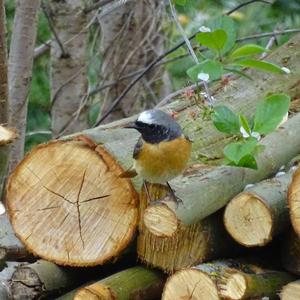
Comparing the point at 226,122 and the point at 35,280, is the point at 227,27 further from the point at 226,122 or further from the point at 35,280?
the point at 35,280

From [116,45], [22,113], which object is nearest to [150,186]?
[22,113]

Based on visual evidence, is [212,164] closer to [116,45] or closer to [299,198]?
[299,198]

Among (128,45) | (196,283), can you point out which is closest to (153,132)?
(196,283)

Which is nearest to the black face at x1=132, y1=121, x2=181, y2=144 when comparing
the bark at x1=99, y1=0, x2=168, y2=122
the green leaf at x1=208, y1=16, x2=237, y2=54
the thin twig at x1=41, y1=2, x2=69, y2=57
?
the green leaf at x1=208, y1=16, x2=237, y2=54

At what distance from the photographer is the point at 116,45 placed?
18.7ft

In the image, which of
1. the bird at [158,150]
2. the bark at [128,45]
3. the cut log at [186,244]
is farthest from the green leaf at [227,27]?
the bark at [128,45]

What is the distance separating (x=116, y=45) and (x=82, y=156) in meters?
2.69

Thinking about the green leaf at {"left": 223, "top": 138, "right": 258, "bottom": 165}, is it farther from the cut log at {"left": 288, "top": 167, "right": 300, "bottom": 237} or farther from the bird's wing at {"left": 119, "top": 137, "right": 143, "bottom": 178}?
the bird's wing at {"left": 119, "top": 137, "right": 143, "bottom": 178}

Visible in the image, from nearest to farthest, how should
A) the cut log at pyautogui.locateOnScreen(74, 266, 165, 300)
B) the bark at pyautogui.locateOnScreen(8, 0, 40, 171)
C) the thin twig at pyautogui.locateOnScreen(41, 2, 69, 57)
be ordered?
the cut log at pyautogui.locateOnScreen(74, 266, 165, 300)
the bark at pyautogui.locateOnScreen(8, 0, 40, 171)
the thin twig at pyautogui.locateOnScreen(41, 2, 69, 57)

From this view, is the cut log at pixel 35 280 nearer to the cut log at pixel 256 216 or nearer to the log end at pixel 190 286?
the log end at pixel 190 286

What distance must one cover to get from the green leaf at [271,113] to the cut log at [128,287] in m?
0.76

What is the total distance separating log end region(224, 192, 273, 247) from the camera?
9.38ft

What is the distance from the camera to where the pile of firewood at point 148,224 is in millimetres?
2883

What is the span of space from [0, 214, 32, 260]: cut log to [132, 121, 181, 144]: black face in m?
0.74
